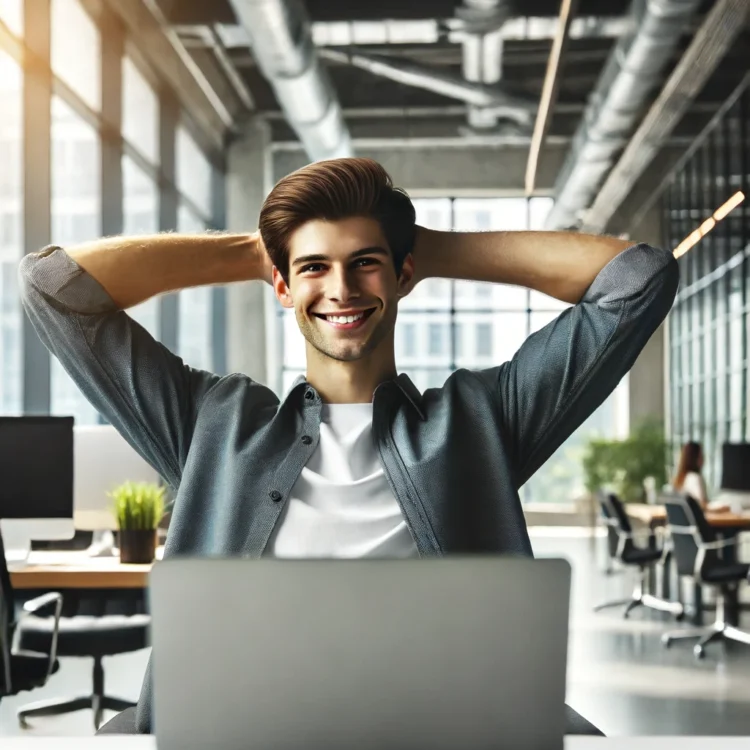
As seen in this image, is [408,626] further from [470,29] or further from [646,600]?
[470,29]

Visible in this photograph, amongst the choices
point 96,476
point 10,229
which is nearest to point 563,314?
point 96,476

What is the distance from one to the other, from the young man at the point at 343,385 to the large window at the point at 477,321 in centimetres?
1416

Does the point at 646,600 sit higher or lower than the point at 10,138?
lower

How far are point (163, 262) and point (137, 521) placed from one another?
2206mm

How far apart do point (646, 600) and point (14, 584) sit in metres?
5.46

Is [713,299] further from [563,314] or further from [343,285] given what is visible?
[343,285]

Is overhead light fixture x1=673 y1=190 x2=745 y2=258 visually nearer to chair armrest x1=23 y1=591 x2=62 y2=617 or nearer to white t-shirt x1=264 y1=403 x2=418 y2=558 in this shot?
chair armrest x1=23 y1=591 x2=62 y2=617

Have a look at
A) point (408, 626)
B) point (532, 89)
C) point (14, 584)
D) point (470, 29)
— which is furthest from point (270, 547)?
point (532, 89)

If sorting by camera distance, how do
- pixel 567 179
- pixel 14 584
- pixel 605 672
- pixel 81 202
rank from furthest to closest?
pixel 567 179 → pixel 81 202 → pixel 605 672 → pixel 14 584

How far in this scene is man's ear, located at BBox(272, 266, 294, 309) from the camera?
185 centimetres

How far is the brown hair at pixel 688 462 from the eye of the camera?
30.1 ft

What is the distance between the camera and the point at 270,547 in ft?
5.52

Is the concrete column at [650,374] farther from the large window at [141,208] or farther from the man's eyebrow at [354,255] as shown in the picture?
the man's eyebrow at [354,255]

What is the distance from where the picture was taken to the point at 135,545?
3879mm
